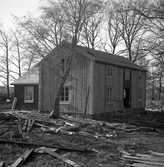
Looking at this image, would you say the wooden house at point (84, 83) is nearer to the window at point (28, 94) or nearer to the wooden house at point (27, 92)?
the wooden house at point (27, 92)

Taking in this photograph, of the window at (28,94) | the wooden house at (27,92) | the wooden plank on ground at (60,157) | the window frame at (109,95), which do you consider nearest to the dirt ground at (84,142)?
the wooden plank on ground at (60,157)

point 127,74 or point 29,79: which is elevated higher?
point 127,74

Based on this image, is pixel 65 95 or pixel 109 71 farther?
pixel 109 71

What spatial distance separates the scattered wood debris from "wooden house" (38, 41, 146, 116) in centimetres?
1115

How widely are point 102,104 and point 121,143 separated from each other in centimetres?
1011

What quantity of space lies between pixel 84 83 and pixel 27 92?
26.8 ft

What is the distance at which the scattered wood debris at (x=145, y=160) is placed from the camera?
26.0ft

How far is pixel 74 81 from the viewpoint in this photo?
2131cm

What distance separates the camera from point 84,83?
2062cm

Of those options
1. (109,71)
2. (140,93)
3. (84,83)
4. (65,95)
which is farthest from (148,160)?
(140,93)

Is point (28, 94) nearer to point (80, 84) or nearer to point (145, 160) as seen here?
point (80, 84)

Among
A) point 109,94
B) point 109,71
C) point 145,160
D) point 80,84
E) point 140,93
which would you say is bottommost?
point 145,160

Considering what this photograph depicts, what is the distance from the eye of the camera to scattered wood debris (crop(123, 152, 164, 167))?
7938 mm

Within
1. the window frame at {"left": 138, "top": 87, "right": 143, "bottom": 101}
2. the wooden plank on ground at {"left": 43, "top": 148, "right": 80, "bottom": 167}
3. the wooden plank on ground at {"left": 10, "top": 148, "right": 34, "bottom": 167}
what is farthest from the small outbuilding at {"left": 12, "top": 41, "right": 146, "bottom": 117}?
the wooden plank on ground at {"left": 10, "top": 148, "right": 34, "bottom": 167}
